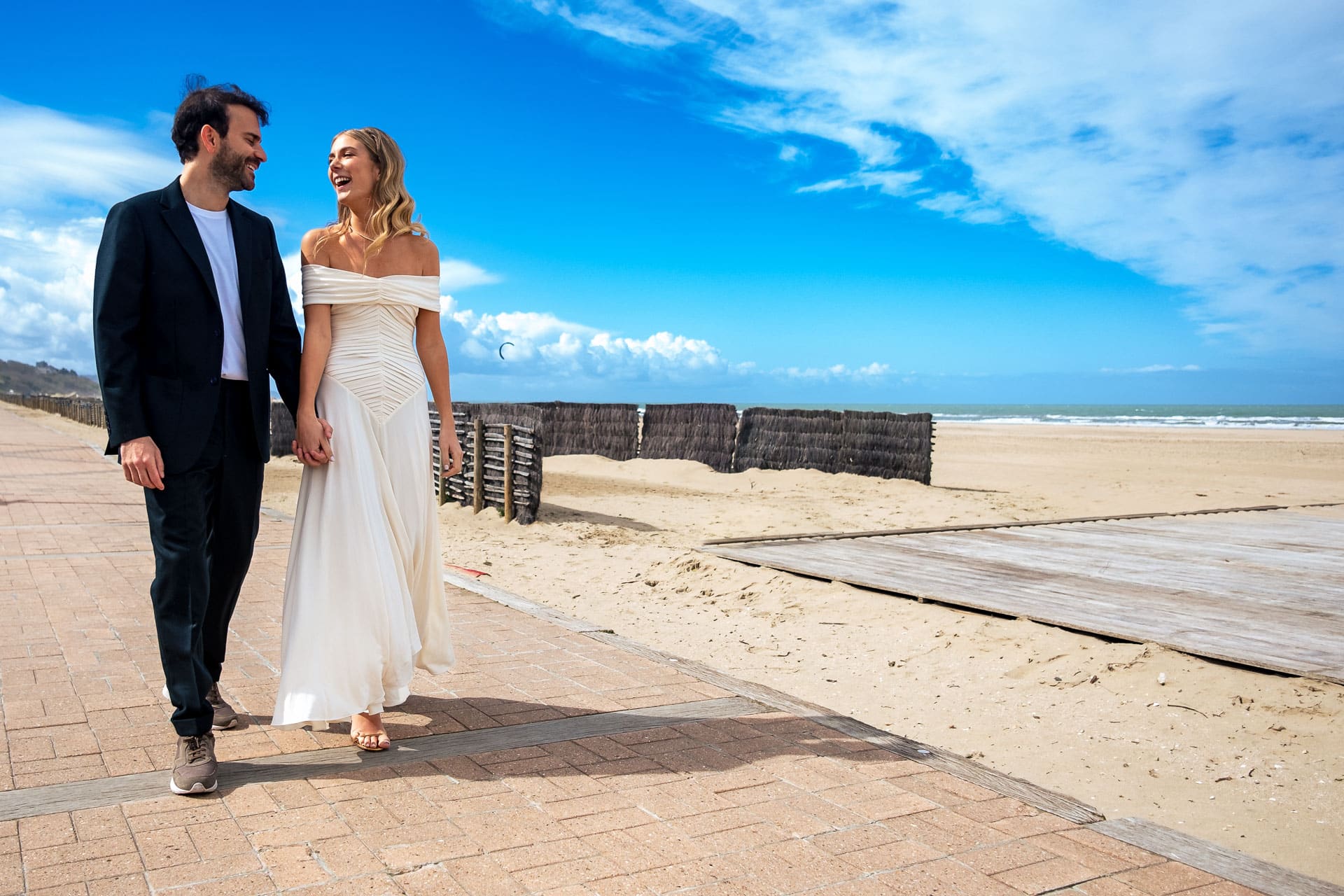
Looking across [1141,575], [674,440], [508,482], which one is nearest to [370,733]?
[1141,575]

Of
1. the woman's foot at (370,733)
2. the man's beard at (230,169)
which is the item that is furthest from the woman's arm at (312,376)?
the woman's foot at (370,733)

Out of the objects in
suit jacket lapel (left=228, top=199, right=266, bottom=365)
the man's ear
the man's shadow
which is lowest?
the man's shadow

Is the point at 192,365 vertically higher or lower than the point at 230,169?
lower

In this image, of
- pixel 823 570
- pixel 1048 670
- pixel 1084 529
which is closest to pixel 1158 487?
pixel 1084 529

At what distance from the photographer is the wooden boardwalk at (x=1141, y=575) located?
4875 mm

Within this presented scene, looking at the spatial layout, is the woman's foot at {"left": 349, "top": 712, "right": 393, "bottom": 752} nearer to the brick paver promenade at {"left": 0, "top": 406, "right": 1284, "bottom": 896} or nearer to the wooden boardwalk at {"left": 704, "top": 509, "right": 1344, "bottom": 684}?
the brick paver promenade at {"left": 0, "top": 406, "right": 1284, "bottom": 896}

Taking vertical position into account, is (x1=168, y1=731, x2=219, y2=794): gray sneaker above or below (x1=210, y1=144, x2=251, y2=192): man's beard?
below

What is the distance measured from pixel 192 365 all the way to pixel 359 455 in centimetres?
54

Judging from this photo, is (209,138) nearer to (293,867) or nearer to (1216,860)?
(293,867)

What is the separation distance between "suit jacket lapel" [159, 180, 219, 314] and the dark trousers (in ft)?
1.05

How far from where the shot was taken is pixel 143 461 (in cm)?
284

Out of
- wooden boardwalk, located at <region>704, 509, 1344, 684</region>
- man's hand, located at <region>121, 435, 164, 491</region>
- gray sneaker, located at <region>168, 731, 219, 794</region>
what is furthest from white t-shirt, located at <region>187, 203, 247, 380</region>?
wooden boardwalk, located at <region>704, 509, 1344, 684</region>

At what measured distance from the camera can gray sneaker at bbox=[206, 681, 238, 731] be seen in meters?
3.47

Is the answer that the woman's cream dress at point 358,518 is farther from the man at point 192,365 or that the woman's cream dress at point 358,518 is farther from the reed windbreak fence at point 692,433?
the reed windbreak fence at point 692,433
